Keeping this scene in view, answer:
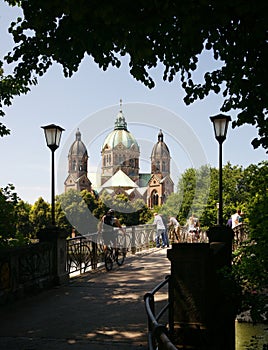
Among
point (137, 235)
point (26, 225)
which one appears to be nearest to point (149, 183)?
point (26, 225)

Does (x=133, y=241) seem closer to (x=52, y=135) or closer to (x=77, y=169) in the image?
(x=52, y=135)

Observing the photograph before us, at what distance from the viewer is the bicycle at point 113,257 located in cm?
1408

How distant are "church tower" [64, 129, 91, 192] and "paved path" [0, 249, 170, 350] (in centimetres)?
11943

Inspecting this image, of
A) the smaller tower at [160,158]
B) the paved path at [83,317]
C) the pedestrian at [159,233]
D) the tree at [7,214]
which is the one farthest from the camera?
the smaller tower at [160,158]

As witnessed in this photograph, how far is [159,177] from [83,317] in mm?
123064

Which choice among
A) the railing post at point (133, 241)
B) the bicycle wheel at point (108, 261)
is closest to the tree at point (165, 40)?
the bicycle wheel at point (108, 261)

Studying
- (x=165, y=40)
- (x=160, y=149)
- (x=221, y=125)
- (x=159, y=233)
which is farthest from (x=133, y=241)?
(x=160, y=149)

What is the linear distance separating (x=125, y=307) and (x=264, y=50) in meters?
5.17

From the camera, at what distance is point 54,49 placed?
21.0ft

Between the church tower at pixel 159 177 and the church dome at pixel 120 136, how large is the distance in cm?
965

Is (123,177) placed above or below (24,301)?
above

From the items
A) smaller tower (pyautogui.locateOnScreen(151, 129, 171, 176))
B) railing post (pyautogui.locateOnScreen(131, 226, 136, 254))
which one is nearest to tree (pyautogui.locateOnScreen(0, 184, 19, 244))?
railing post (pyautogui.locateOnScreen(131, 226, 136, 254))

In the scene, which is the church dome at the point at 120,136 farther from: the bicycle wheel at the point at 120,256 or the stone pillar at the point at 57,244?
the stone pillar at the point at 57,244

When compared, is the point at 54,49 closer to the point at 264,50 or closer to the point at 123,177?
the point at 264,50
